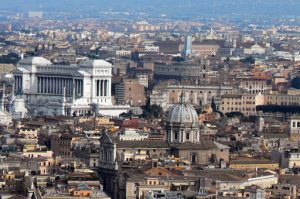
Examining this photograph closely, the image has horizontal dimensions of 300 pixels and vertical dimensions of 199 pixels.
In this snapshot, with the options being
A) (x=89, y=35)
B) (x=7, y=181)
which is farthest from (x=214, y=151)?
(x=89, y=35)

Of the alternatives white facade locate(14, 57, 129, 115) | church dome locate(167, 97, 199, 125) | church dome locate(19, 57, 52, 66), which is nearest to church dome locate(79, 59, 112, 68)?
white facade locate(14, 57, 129, 115)

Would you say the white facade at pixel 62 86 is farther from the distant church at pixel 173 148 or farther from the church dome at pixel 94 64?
the distant church at pixel 173 148

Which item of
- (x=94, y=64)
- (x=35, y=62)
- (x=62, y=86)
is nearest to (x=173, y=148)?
(x=62, y=86)

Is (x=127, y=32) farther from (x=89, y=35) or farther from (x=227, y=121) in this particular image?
(x=227, y=121)

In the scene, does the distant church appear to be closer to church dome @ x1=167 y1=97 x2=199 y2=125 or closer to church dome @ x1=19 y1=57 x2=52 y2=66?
church dome @ x1=167 y1=97 x2=199 y2=125

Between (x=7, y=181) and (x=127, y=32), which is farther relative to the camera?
(x=127, y=32)

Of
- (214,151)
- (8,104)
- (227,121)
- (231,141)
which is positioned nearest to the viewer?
(214,151)

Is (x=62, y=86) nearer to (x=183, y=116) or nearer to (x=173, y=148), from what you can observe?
(x=183, y=116)
